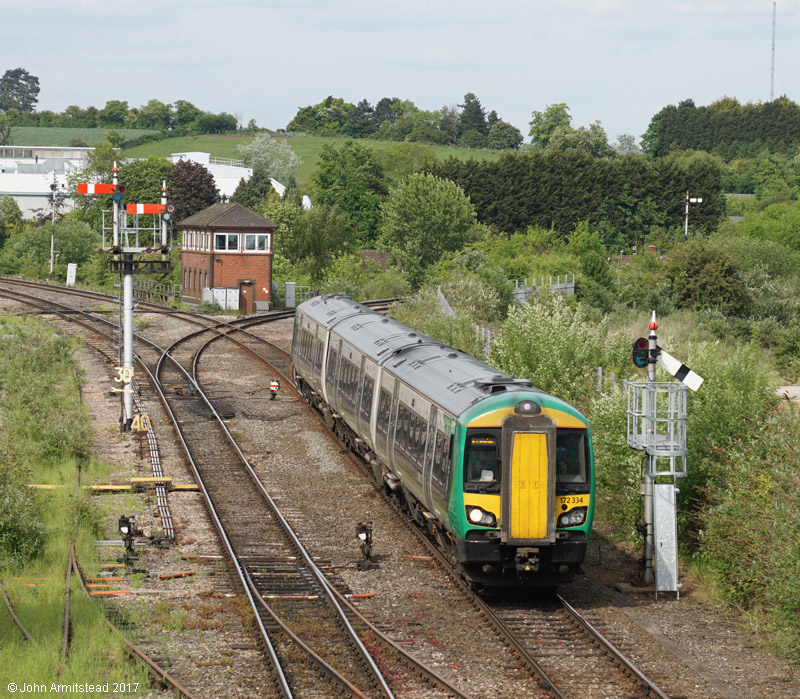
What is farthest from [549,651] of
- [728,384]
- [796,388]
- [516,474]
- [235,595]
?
[796,388]

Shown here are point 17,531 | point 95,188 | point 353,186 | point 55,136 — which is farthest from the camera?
point 55,136

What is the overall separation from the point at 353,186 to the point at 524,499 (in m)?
86.1

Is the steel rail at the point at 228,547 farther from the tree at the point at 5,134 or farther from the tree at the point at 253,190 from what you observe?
the tree at the point at 5,134

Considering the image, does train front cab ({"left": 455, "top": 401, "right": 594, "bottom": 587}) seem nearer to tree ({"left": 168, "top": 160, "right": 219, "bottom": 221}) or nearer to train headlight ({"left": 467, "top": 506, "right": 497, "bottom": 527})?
train headlight ({"left": 467, "top": 506, "right": 497, "bottom": 527})

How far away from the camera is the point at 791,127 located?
5659 inches

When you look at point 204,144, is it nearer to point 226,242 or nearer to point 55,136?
point 55,136

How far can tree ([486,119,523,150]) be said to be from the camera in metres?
183

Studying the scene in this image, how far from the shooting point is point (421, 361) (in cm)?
1825

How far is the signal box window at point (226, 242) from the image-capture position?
54219 mm

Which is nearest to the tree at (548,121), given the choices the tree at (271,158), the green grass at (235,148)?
the green grass at (235,148)

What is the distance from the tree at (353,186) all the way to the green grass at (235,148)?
45486mm

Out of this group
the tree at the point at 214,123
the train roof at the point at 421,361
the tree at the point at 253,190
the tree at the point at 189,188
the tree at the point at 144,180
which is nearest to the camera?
the train roof at the point at 421,361

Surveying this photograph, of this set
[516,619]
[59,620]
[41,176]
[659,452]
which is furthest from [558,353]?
[41,176]

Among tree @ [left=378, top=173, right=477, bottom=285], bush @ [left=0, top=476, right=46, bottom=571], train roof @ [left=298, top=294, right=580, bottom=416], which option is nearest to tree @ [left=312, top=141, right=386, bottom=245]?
tree @ [left=378, top=173, right=477, bottom=285]
